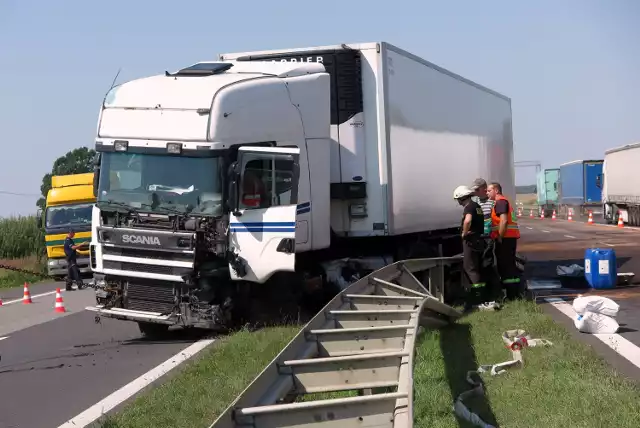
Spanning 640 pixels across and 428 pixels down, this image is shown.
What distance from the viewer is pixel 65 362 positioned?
37.7 feet

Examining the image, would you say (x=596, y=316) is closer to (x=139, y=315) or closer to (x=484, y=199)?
(x=484, y=199)

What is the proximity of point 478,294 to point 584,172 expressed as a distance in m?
46.4

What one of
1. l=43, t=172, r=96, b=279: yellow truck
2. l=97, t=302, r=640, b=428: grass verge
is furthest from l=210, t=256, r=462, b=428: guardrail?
l=43, t=172, r=96, b=279: yellow truck

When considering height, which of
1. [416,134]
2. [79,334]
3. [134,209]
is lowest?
[79,334]

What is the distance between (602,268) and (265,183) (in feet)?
23.7

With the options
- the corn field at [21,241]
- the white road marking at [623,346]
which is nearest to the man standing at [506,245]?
the white road marking at [623,346]

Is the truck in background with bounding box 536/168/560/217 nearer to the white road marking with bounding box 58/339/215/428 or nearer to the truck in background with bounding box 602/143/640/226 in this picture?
the truck in background with bounding box 602/143/640/226

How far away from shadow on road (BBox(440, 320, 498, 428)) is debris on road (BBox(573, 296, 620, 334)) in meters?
1.35

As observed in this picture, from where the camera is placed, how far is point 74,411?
858 centimetres

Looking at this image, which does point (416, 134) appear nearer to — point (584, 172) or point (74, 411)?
point (74, 411)

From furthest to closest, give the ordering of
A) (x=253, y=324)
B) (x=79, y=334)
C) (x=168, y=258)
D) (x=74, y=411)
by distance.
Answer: (x=79, y=334), (x=253, y=324), (x=168, y=258), (x=74, y=411)


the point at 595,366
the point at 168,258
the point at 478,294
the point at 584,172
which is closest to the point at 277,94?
the point at 168,258

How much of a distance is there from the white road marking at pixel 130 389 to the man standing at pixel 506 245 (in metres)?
4.69

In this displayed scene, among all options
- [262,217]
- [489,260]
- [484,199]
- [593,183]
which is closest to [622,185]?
[593,183]
